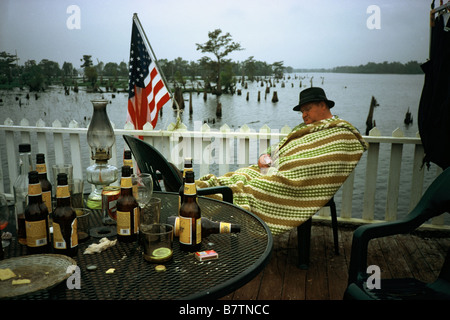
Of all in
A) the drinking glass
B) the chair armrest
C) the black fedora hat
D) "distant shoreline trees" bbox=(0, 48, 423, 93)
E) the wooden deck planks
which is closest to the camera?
the drinking glass

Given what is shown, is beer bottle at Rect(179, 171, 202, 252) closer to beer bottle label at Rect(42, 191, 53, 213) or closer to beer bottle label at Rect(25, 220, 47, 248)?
beer bottle label at Rect(25, 220, 47, 248)

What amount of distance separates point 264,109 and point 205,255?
135 feet

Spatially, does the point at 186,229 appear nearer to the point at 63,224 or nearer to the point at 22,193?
the point at 63,224

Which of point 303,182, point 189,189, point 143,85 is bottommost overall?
point 303,182

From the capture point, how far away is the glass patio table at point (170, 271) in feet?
3.04

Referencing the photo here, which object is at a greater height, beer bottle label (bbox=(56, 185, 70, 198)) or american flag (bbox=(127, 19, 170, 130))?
american flag (bbox=(127, 19, 170, 130))

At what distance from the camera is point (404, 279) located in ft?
4.93

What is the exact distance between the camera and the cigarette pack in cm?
113

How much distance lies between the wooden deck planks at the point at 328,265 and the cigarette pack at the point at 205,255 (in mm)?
1181

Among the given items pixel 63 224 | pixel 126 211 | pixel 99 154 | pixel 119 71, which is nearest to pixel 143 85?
pixel 99 154

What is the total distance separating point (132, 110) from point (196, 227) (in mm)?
3162

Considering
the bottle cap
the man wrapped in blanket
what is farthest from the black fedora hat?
the bottle cap

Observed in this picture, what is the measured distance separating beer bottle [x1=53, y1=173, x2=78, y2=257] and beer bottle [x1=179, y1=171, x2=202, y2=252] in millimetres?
366

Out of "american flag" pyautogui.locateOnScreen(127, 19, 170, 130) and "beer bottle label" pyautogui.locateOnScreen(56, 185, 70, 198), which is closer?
"beer bottle label" pyautogui.locateOnScreen(56, 185, 70, 198)
